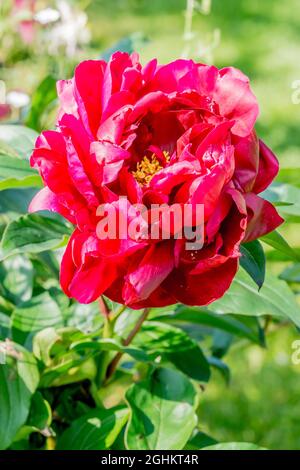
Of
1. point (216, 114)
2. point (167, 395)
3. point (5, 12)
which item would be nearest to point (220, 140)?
point (216, 114)

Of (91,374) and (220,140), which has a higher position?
(220,140)

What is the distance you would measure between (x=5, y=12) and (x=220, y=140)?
4.16 ft

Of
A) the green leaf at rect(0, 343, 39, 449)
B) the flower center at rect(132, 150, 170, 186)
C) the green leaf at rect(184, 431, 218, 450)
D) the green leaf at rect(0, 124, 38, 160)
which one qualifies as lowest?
the green leaf at rect(184, 431, 218, 450)

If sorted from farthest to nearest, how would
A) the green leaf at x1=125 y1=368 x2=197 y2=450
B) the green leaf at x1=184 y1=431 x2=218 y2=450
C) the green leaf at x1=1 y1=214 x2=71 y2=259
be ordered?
1. the green leaf at x1=184 y1=431 x2=218 y2=450
2. the green leaf at x1=125 y1=368 x2=197 y2=450
3. the green leaf at x1=1 y1=214 x2=71 y2=259

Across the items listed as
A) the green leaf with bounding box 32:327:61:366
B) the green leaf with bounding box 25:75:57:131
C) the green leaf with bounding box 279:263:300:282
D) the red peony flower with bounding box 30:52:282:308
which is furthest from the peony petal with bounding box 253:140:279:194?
the green leaf with bounding box 25:75:57:131

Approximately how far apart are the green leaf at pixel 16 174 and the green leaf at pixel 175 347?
24cm

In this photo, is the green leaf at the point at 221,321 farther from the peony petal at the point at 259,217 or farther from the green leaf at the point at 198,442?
the peony petal at the point at 259,217

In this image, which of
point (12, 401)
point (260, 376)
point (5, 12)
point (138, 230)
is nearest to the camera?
point (138, 230)

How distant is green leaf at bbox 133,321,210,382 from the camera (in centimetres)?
101

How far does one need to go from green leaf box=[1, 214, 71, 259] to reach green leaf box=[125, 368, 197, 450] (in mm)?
194

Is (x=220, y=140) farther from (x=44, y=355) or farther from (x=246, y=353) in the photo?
(x=246, y=353)

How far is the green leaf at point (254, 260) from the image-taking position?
2.43ft

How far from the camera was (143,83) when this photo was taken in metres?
0.75

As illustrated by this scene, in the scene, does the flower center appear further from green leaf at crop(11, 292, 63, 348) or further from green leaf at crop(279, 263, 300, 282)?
green leaf at crop(279, 263, 300, 282)
